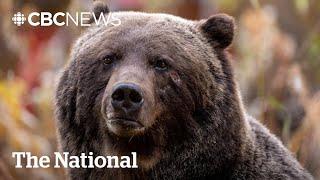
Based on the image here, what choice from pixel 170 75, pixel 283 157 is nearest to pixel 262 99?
pixel 283 157

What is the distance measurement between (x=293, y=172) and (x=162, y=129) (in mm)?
1124

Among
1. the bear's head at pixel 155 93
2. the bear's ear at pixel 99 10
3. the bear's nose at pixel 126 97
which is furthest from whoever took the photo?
the bear's ear at pixel 99 10

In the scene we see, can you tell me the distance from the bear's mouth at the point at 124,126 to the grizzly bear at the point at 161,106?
0.16ft

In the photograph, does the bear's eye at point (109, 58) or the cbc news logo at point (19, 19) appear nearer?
the bear's eye at point (109, 58)

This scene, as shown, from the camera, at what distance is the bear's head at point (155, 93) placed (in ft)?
24.2

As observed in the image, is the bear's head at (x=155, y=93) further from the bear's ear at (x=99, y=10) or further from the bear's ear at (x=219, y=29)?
the bear's ear at (x=99, y=10)

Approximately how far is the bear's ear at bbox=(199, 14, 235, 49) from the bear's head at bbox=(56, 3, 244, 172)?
0.41 ft

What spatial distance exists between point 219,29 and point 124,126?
121 centimetres

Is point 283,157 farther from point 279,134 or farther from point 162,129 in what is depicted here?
point 279,134

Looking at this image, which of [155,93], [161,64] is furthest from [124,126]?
[161,64]

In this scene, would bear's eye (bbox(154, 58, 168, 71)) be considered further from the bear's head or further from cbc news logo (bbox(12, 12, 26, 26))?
cbc news logo (bbox(12, 12, 26, 26))

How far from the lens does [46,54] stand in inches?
585

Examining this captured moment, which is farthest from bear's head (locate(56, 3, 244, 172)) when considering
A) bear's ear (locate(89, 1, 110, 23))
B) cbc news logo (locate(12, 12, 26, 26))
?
cbc news logo (locate(12, 12, 26, 26))

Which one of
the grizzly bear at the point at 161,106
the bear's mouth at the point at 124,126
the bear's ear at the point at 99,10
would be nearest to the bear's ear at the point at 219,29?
the grizzly bear at the point at 161,106
